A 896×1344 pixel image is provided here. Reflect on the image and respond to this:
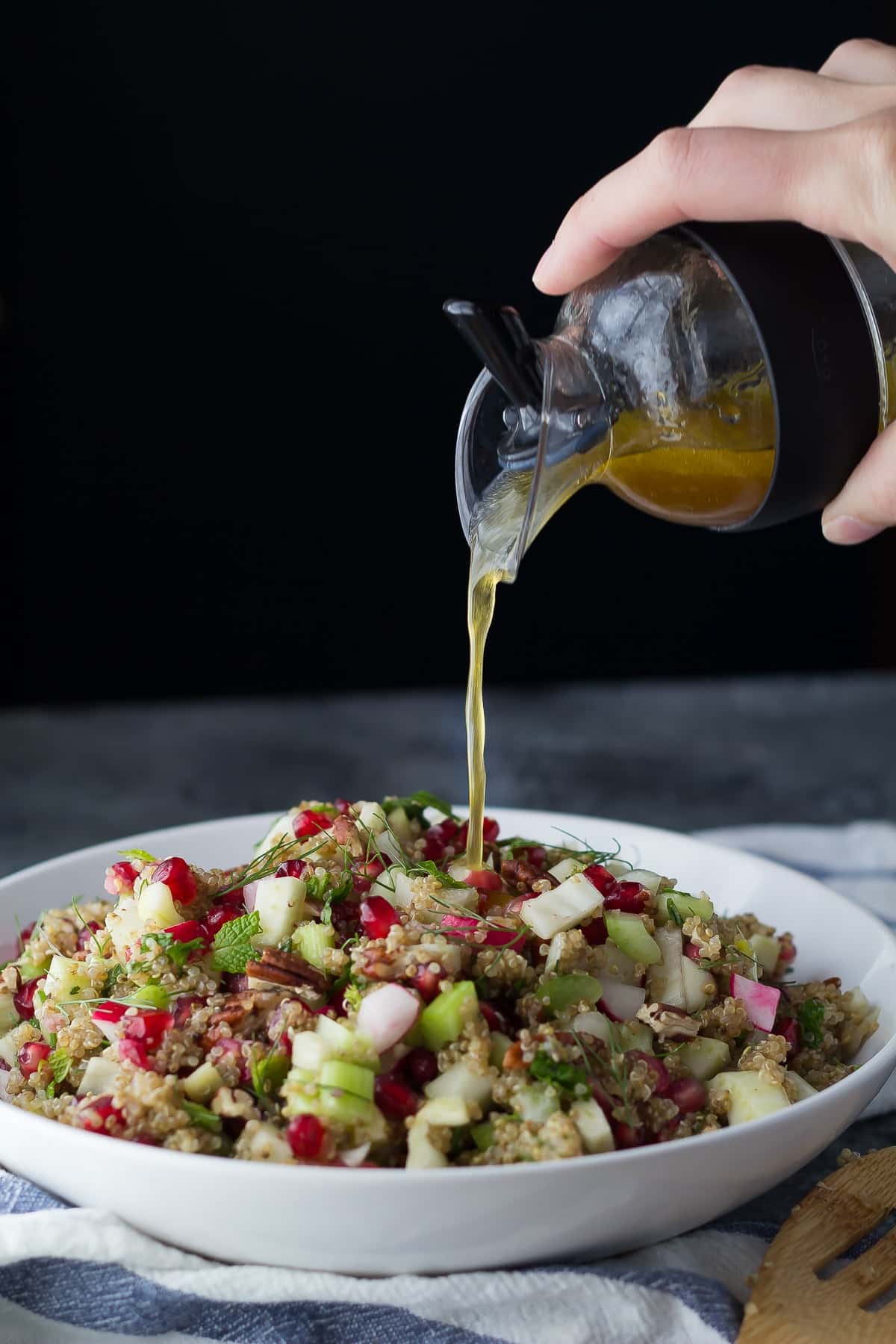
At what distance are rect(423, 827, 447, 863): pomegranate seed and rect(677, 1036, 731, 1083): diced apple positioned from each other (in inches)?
22.5

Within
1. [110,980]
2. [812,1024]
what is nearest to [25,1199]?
[110,980]

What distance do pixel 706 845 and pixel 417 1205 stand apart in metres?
1.43

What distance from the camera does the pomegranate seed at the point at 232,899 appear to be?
231 centimetres

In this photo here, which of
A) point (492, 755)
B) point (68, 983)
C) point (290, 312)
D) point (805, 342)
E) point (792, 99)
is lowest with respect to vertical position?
point (492, 755)

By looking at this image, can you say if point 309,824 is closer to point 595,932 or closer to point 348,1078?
point 595,932

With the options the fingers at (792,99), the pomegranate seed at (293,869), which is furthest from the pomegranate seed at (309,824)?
the fingers at (792,99)

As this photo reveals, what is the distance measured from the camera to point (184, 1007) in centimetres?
204

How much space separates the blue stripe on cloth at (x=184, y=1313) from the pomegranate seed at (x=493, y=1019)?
395 millimetres

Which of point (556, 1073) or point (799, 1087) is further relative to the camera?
point (799, 1087)

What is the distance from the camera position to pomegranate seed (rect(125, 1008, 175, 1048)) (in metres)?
1.97

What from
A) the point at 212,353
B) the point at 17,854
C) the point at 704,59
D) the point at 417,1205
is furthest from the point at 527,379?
the point at 704,59

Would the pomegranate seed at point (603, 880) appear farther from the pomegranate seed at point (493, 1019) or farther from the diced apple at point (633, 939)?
the pomegranate seed at point (493, 1019)

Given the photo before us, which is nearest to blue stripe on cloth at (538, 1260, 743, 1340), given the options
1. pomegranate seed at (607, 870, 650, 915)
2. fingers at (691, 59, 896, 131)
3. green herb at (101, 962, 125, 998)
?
pomegranate seed at (607, 870, 650, 915)

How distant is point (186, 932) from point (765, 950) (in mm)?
988
